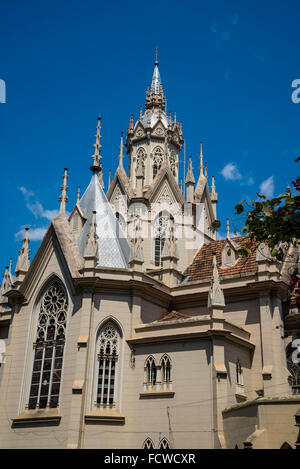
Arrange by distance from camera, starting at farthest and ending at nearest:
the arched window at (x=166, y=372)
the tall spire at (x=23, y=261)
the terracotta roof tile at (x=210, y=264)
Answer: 1. the tall spire at (x=23, y=261)
2. the terracotta roof tile at (x=210, y=264)
3. the arched window at (x=166, y=372)

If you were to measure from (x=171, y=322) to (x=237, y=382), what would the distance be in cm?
464

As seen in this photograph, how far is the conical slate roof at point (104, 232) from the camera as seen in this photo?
31220 mm

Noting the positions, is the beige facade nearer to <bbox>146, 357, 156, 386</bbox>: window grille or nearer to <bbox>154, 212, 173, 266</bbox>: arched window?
<bbox>146, 357, 156, 386</bbox>: window grille

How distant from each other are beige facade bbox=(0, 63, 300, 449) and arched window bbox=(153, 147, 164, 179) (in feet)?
29.4

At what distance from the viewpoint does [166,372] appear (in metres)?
27.0

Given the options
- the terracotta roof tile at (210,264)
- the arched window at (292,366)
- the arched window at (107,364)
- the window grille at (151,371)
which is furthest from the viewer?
the terracotta roof tile at (210,264)

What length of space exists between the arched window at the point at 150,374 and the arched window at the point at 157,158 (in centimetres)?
1919

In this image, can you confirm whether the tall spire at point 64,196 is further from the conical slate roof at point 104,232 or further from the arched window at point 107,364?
the arched window at point 107,364

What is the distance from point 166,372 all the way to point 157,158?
2140 centimetres

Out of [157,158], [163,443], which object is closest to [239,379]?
[163,443]

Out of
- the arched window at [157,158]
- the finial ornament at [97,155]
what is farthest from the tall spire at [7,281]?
the arched window at [157,158]

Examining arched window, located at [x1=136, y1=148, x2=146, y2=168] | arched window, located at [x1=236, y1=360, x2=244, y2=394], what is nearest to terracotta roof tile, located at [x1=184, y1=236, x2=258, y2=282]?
arched window, located at [x1=236, y1=360, x2=244, y2=394]

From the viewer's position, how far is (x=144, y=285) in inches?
1166

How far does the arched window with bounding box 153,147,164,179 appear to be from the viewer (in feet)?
142
